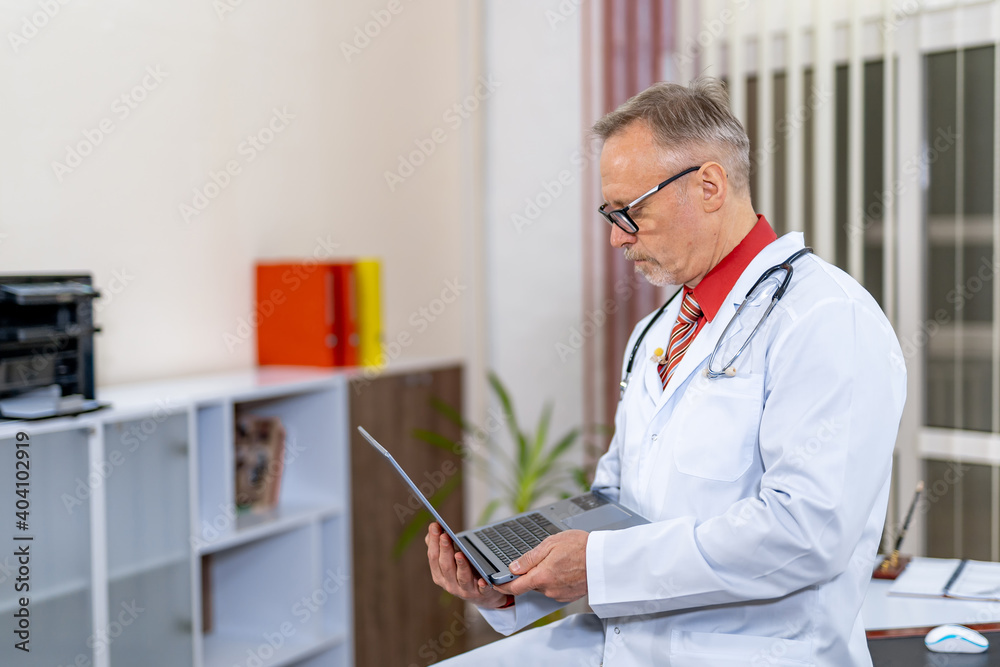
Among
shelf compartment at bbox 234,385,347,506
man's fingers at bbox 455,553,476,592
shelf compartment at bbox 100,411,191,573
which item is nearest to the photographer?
man's fingers at bbox 455,553,476,592

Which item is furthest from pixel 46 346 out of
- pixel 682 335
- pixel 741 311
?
pixel 741 311

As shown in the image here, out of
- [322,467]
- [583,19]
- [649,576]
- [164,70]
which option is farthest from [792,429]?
[583,19]

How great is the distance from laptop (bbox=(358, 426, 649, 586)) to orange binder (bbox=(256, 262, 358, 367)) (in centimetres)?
128

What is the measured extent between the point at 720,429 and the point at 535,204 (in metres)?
2.38

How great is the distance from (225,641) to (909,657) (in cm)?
193

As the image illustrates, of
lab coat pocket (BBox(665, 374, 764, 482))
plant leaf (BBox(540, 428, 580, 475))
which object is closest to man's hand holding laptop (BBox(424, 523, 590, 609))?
lab coat pocket (BBox(665, 374, 764, 482))

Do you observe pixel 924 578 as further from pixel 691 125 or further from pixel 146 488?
pixel 146 488

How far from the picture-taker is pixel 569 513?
1654 millimetres

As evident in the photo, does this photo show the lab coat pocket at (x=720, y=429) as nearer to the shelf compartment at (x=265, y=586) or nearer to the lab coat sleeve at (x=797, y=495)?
the lab coat sleeve at (x=797, y=495)

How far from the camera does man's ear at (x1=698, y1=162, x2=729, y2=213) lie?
1.55 metres

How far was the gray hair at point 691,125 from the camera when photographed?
155cm

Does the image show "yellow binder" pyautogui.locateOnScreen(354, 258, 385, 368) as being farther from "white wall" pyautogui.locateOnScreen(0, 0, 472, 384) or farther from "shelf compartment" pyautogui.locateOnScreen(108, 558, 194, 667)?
"shelf compartment" pyautogui.locateOnScreen(108, 558, 194, 667)

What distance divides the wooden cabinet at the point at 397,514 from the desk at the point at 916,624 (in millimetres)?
1593

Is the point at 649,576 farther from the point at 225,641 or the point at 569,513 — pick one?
the point at 225,641
